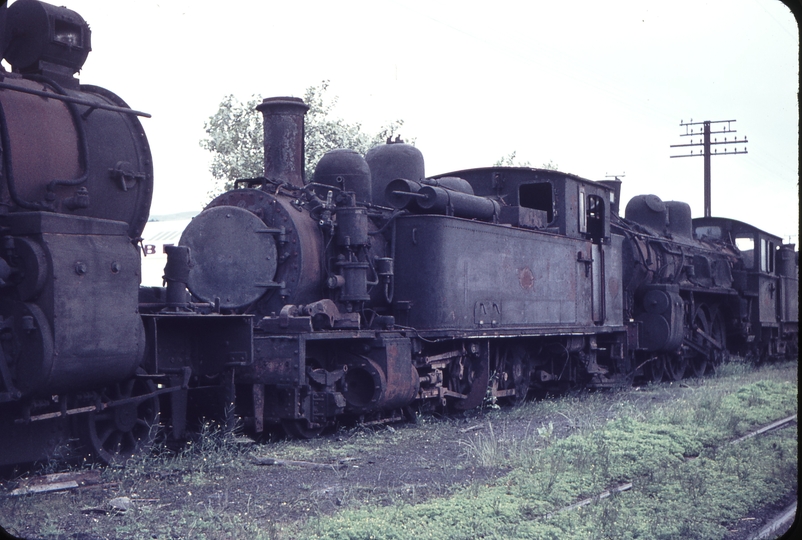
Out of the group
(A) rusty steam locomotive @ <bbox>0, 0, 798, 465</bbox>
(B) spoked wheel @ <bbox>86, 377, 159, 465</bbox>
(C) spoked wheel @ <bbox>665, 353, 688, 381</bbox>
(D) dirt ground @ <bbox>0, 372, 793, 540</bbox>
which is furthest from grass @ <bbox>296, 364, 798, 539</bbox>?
(C) spoked wheel @ <bbox>665, 353, 688, 381</bbox>

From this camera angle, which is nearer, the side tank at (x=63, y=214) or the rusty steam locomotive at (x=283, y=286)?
the side tank at (x=63, y=214)

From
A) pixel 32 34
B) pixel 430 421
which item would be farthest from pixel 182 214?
pixel 32 34

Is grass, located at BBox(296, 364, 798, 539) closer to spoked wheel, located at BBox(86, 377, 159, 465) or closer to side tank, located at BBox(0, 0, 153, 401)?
side tank, located at BBox(0, 0, 153, 401)

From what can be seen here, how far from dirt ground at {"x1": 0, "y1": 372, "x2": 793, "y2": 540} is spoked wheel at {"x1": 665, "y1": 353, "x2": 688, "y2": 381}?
8603 mm

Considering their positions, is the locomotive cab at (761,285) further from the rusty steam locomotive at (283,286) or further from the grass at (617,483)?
the grass at (617,483)

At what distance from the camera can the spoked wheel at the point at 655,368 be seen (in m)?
16.5

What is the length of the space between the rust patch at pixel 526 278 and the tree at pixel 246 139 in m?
17.0

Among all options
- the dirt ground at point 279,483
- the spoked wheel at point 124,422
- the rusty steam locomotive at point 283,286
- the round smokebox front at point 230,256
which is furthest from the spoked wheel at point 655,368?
the spoked wheel at point 124,422

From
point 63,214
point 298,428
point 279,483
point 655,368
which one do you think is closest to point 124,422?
point 279,483

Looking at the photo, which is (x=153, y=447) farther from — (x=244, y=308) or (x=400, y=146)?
(x=400, y=146)

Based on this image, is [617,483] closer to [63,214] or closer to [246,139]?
[63,214]

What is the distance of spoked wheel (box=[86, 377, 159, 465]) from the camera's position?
20.5 ft

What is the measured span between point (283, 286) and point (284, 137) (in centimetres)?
174

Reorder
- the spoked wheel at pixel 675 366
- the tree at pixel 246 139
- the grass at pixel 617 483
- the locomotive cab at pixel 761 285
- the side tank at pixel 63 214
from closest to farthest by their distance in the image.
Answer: the grass at pixel 617 483
the side tank at pixel 63 214
the spoked wheel at pixel 675 366
the locomotive cab at pixel 761 285
the tree at pixel 246 139
